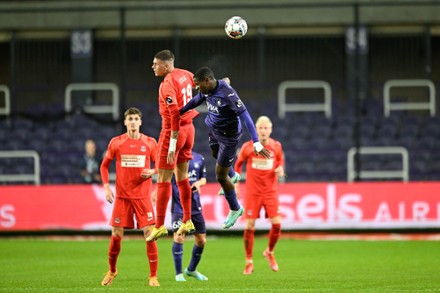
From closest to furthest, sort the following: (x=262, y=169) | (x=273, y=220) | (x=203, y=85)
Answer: (x=203, y=85)
(x=273, y=220)
(x=262, y=169)

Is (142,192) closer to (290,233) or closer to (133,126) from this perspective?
(133,126)

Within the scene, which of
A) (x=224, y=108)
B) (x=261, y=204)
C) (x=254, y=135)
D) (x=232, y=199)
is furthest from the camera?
(x=261, y=204)

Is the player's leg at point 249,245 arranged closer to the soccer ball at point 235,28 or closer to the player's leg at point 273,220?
the player's leg at point 273,220

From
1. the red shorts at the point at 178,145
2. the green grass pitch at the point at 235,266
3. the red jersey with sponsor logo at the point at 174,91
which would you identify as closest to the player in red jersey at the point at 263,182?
the green grass pitch at the point at 235,266

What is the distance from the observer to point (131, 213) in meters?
13.4

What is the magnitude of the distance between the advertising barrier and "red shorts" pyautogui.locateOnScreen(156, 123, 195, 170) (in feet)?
28.4

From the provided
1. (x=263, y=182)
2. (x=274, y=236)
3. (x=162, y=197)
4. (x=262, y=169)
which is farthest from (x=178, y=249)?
(x=262, y=169)

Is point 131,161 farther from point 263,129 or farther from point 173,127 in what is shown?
point 263,129

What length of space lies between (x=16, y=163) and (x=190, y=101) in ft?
40.0

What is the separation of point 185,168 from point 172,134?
104 centimetres

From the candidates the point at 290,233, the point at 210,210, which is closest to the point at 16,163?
the point at 210,210

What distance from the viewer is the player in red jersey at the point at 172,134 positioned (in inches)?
465

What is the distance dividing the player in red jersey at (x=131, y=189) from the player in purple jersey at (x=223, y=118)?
134 cm

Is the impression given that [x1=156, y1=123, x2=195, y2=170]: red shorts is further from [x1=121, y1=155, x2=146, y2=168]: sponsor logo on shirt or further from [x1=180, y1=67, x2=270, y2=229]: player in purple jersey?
[x1=121, y1=155, x2=146, y2=168]: sponsor logo on shirt
